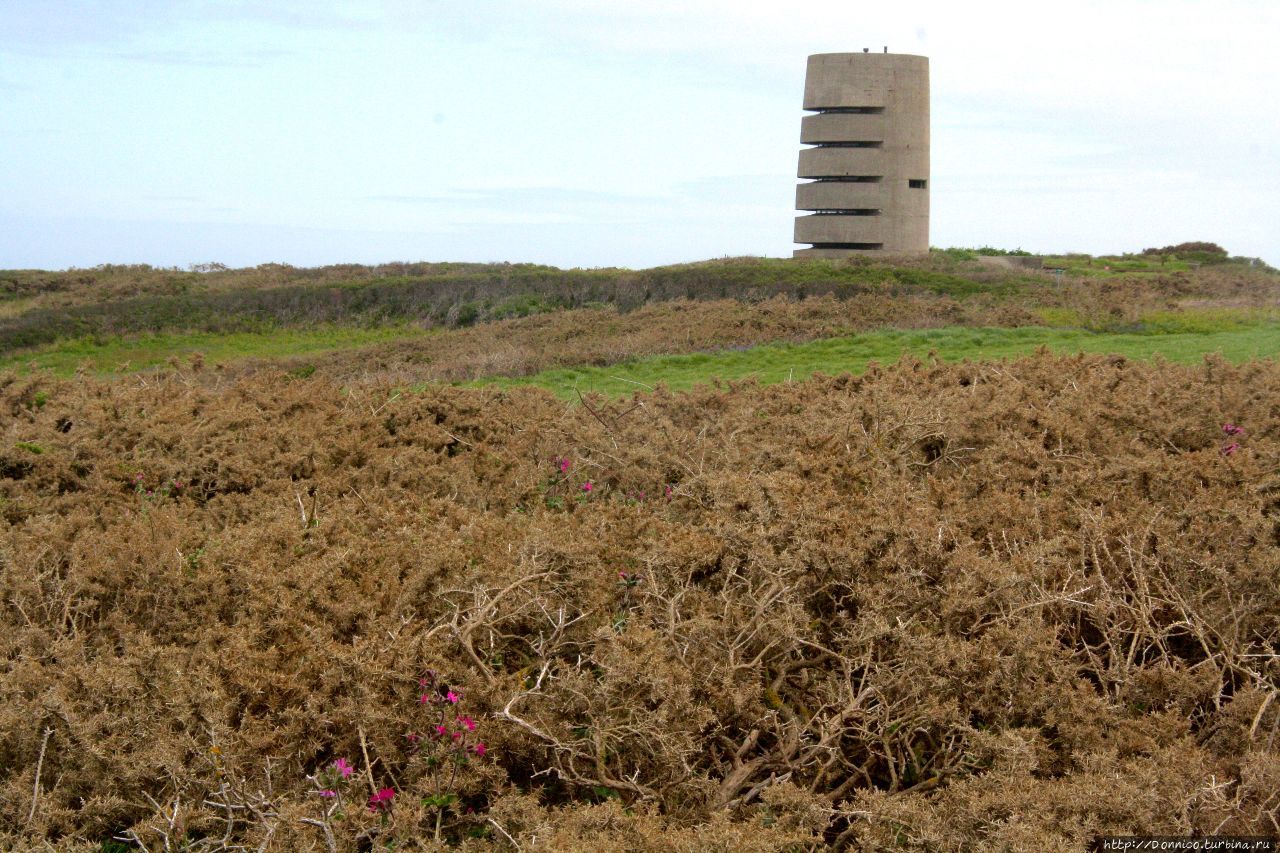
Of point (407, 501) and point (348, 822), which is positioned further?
point (407, 501)

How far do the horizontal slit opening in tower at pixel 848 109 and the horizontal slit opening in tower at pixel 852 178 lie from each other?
2.13m

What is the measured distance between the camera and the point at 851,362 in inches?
659

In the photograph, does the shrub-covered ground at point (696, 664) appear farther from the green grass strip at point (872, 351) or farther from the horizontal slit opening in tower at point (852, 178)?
the horizontal slit opening in tower at point (852, 178)

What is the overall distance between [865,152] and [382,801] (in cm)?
3673

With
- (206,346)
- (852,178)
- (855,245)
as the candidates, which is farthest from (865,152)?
(206,346)

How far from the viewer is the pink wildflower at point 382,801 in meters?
4.10

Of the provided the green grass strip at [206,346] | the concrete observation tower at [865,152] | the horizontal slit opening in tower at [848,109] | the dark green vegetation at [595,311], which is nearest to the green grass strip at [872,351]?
the dark green vegetation at [595,311]

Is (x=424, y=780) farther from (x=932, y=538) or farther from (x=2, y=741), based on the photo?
(x=932, y=538)

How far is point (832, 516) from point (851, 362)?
11845 mm

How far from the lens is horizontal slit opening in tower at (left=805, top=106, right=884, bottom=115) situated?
37906 mm

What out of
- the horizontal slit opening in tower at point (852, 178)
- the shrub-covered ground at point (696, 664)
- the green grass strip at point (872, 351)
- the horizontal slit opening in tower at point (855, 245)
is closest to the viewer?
the shrub-covered ground at point (696, 664)

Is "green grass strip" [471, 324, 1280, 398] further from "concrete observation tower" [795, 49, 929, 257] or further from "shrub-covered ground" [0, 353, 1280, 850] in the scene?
"concrete observation tower" [795, 49, 929, 257]

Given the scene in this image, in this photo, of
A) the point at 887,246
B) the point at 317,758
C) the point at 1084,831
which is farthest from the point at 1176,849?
Answer: the point at 887,246

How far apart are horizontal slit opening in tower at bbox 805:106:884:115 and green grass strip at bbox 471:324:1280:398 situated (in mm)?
20665
